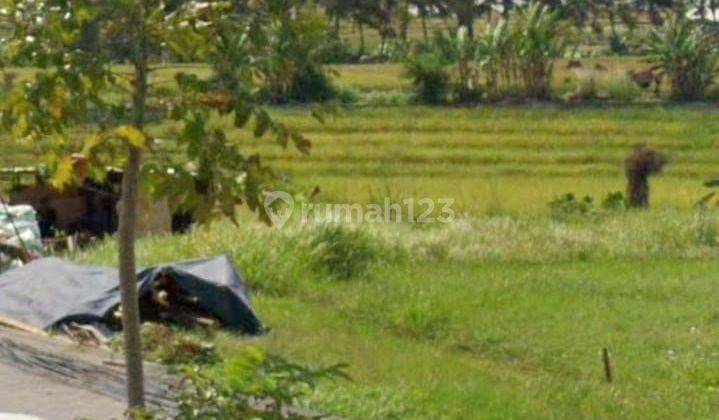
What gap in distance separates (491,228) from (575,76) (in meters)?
32.7

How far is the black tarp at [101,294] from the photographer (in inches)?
469

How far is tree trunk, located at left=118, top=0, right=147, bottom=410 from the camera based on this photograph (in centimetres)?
535

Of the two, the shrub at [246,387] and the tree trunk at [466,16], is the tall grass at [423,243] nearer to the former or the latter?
the shrub at [246,387]

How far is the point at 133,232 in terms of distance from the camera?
18.5 ft

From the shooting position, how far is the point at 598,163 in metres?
39.2

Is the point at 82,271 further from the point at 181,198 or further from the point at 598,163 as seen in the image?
the point at 598,163

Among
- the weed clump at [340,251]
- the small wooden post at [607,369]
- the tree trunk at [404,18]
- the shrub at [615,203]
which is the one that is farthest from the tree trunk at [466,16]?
the small wooden post at [607,369]

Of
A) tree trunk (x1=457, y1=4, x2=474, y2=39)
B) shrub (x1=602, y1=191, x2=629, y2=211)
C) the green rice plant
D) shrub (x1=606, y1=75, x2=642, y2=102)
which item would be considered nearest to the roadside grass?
shrub (x1=602, y1=191, x2=629, y2=211)

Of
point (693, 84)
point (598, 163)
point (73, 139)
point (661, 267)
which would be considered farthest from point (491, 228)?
point (693, 84)

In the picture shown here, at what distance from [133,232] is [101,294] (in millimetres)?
6652

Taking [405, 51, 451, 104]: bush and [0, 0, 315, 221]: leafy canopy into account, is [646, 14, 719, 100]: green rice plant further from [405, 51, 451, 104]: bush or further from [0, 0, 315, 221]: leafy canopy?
[0, 0, 315, 221]: leafy canopy

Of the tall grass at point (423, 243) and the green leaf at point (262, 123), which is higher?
the green leaf at point (262, 123)

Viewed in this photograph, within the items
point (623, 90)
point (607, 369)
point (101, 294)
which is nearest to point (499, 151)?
point (623, 90)

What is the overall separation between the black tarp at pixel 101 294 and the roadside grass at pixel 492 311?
16.6 inches
